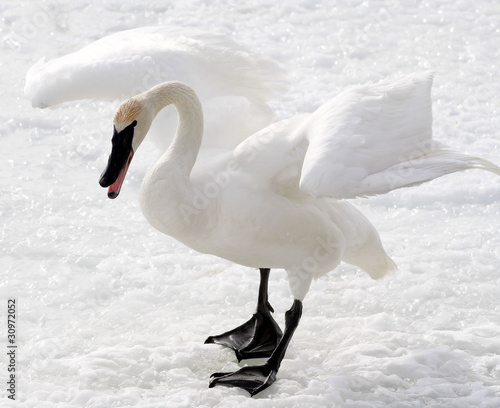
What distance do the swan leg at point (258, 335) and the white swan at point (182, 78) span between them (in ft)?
3.17

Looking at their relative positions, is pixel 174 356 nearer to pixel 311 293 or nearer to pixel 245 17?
pixel 311 293

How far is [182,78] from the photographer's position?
536 cm

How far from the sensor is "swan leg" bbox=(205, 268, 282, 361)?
5.11m

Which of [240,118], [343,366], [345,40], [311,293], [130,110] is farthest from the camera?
[345,40]

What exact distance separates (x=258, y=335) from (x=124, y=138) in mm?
1537

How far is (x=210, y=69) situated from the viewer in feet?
18.0

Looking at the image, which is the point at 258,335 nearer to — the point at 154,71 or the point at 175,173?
the point at 175,173

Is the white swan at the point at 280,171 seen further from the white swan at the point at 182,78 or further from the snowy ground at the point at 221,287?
the white swan at the point at 182,78

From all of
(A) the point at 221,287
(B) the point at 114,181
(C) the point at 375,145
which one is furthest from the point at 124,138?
(A) the point at 221,287

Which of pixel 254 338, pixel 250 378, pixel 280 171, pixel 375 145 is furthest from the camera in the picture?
pixel 254 338

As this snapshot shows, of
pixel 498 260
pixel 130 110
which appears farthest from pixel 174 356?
pixel 498 260

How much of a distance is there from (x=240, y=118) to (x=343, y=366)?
158 cm

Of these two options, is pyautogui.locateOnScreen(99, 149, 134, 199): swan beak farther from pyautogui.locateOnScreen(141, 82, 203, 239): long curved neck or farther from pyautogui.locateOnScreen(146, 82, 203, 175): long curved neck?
pyautogui.locateOnScreen(146, 82, 203, 175): long curved neck

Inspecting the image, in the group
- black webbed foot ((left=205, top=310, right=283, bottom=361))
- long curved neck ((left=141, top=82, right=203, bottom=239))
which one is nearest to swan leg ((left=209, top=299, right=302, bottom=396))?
black webbed foot ((left=205, top=310, right=283, bottom=361))
